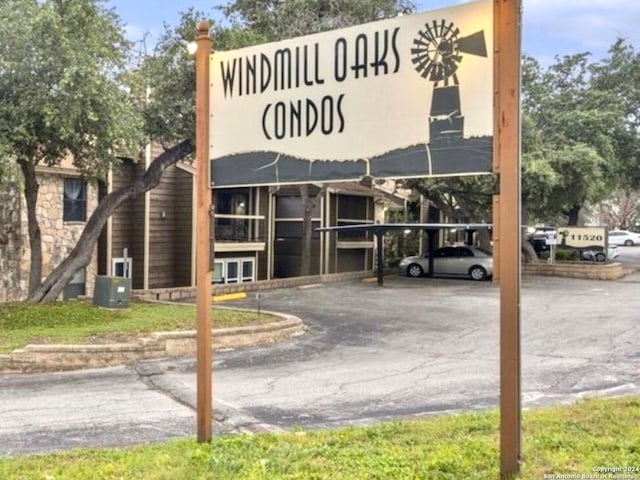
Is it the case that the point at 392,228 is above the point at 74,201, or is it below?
below

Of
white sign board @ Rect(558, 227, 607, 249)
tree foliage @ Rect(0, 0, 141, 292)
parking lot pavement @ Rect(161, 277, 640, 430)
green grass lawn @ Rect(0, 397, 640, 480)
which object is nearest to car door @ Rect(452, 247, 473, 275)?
white sign board @ Rect(558, 227, 607, 249)

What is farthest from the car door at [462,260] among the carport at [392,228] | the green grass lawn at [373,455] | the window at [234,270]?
the green grass lawn at [373,455]

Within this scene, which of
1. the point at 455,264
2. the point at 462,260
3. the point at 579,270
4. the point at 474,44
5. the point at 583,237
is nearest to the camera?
the point at 474,44

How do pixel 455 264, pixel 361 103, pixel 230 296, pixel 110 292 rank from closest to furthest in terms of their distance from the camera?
pixel 361 103, pixel 110 292, pixel 230 296, pixel 455 264

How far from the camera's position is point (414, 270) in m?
27.2

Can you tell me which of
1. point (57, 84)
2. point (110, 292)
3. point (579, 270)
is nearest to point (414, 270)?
point (579, 270)

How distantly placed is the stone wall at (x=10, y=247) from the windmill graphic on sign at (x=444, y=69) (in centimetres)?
1559

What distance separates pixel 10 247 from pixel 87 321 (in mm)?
6330

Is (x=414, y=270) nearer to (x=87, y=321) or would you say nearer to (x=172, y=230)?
(x=172, y=230)

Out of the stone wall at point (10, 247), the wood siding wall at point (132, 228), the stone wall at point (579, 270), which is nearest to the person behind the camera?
the stone wall at point (10, 247)

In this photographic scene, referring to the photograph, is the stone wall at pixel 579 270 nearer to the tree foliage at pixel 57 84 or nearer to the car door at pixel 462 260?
the car door at pixel 462 260

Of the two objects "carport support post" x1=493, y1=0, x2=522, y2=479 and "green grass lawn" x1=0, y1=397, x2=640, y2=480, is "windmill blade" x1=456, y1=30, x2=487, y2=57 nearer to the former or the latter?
"carport support post" x1=493, y1=0, x2=522, y2=479

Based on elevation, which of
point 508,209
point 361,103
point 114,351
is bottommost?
point 114,351

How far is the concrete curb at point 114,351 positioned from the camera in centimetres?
925
